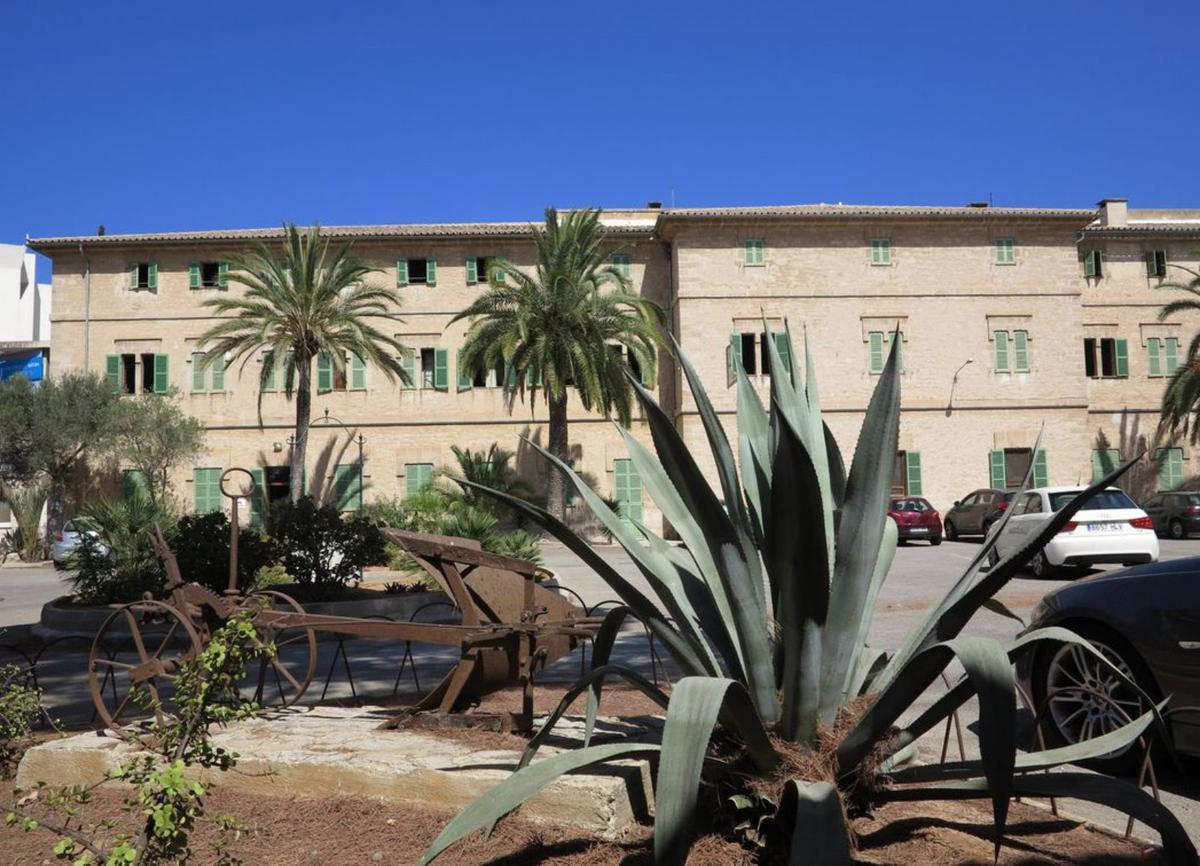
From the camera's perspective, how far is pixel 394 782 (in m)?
3.78

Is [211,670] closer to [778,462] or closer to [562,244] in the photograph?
[778,462]

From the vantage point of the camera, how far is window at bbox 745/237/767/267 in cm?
3138

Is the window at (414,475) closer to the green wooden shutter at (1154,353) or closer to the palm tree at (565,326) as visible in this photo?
the palm tree at (565,326)

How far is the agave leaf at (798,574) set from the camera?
274 centimetres

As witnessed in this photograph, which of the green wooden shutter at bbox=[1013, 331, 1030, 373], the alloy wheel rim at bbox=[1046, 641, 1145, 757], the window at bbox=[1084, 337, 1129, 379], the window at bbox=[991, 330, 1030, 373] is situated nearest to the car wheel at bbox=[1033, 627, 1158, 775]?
the alloy wheel rim at bbox=[1046, 641, 1145, 757]

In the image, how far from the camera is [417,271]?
32.5m

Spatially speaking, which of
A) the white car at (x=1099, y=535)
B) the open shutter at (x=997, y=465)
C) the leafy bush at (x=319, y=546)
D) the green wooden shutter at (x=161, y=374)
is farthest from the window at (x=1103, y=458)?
the green wooden shutter at (x=161, y=374)

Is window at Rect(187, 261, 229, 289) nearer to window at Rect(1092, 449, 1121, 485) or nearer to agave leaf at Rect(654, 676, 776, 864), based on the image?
window at Rect(1092, 449, 1121, 485)

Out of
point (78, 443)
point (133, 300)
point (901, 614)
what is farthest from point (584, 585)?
point (133, 300)

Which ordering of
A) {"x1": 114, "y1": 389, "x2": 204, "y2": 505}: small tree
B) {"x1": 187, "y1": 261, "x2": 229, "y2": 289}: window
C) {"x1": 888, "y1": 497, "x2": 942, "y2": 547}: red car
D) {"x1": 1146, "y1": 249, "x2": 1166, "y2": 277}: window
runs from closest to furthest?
{"x1": 888, "y1": 497, "x2": 942, "y2": 547}: red car < {"x1": 114, "y1": 389, "x2": 204, "y2": 505}: small tree < {"x1": 187, "y1": 261, "x2": 229, "y2": 289}: window < {"x1": 1146, "y1": 249, "x2": 1166, "y2": 277}: window

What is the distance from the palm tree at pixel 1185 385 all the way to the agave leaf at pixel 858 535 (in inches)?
1242

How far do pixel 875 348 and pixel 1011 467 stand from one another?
5.94m

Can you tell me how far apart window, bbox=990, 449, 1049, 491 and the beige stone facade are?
115mm

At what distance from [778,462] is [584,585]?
1369cm
